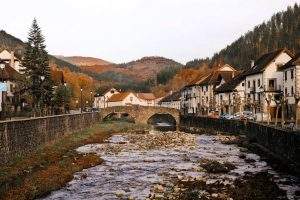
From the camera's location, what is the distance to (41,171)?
34312 millimetres

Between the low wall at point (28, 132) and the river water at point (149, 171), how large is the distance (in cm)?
531

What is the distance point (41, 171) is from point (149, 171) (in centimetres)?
898

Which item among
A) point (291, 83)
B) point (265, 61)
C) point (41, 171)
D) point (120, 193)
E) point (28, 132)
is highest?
point (265, 61)

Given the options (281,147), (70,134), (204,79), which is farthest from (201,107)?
(281,147)

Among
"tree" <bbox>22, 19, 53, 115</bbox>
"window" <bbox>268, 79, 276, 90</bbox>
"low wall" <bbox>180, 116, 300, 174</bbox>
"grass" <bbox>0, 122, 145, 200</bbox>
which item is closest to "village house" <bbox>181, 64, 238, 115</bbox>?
"window" <bbox>268, 79, 276, 90</bbox>

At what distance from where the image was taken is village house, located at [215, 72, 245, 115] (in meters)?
102

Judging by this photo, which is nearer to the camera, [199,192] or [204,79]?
[199,192]

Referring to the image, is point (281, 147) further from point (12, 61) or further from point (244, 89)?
point (12, 61)

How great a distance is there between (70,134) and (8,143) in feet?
106

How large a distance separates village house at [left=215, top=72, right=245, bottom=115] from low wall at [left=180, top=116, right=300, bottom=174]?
33.3 ft

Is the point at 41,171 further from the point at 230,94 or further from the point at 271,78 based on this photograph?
the point at 230,94

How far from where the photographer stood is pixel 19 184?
2911 centimetres

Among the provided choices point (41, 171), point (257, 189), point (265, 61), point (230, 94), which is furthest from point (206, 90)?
point (257, 189)

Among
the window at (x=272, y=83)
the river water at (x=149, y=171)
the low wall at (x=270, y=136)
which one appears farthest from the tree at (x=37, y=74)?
the window at (x=272, y=83)
